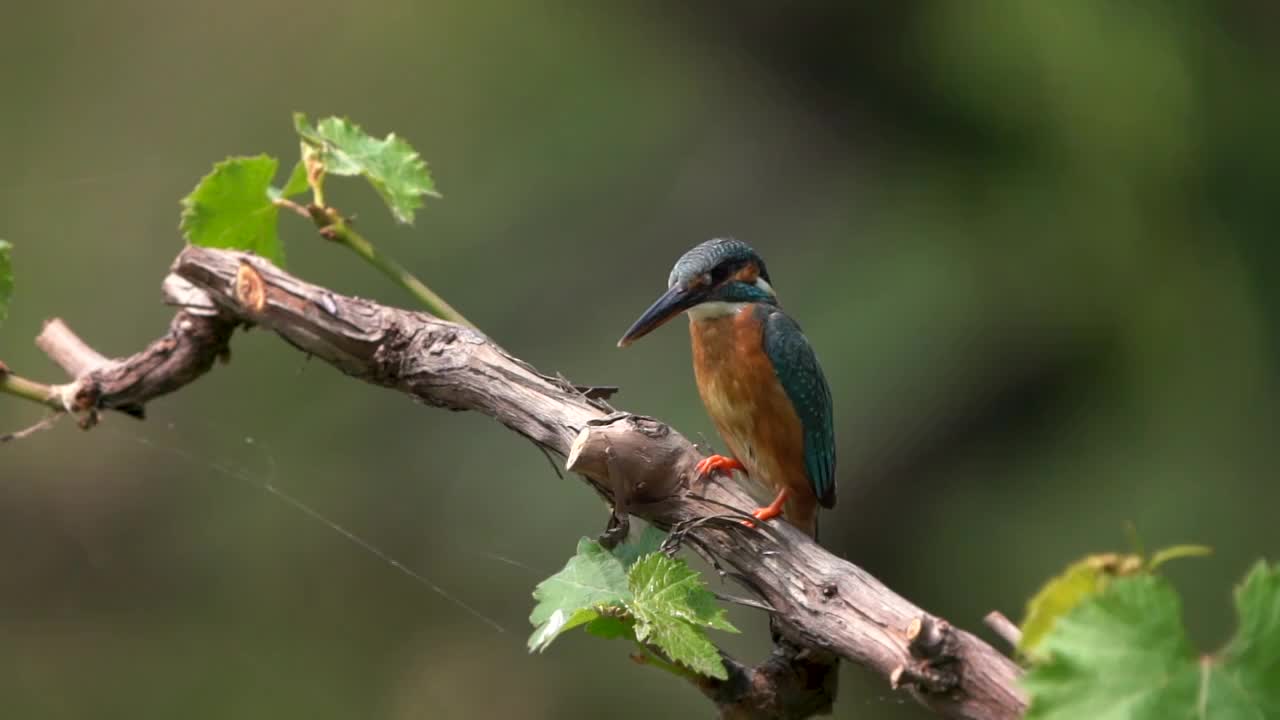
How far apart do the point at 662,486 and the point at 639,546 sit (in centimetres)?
7

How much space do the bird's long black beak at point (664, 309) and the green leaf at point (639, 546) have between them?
276 millimetres

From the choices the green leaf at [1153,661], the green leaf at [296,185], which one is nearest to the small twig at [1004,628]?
the green leaf at [1153,661]

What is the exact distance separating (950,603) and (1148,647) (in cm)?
287

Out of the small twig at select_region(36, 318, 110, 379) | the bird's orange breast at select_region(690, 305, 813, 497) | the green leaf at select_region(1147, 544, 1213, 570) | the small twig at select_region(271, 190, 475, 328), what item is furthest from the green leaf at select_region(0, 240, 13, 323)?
the green leaf at select_region(1147, 544, 1213, 570)

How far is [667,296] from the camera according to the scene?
1459 mm

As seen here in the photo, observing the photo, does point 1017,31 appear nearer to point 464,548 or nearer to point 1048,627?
point 464,548

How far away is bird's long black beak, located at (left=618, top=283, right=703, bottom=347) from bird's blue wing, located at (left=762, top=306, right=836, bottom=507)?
0.41ft

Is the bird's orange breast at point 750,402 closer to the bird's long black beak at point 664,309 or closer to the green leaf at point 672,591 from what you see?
the bird's long black beak at point 664,309

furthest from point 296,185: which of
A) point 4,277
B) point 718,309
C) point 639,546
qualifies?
point 639,546

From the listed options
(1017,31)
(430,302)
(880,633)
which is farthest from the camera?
(1017,31)

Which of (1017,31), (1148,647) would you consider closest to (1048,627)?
(1148,647)

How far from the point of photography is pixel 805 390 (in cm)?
154

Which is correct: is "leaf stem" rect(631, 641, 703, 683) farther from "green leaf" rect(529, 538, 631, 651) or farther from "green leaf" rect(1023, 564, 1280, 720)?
"green leaf" rect(1023, 564, 1280, 720)

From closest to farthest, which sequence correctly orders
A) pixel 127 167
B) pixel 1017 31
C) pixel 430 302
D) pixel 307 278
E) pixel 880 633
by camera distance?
1. pixel 880 633
2. pixel 430 302
3. pixel 1017 31
4. pixel 307 278
5. pixel 127 167
